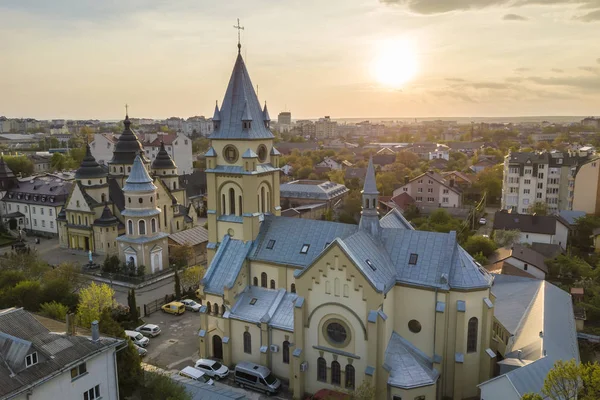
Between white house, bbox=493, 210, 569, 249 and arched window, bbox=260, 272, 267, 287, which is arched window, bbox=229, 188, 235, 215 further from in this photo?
white house, bbox=493, 210, 569, 249

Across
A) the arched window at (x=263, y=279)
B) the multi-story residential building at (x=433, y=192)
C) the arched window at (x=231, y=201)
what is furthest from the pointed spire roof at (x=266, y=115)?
the multi-story residential building at (x=433, y=192)

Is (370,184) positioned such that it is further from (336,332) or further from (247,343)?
(247,343)

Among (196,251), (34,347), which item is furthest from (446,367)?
(196,251)

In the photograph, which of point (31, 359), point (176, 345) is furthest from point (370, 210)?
point (31, 359)

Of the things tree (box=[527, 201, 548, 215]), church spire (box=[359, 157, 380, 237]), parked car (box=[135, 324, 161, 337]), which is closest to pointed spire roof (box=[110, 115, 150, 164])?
parked car (box=[135, 324, 161, 337])

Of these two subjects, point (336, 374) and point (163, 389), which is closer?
point (163, 389)
